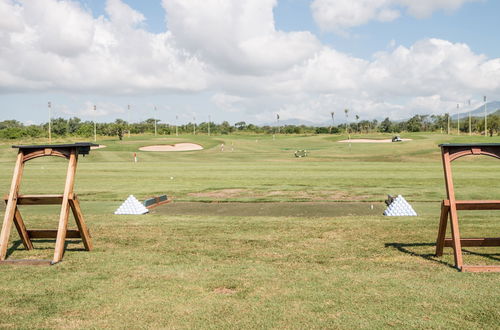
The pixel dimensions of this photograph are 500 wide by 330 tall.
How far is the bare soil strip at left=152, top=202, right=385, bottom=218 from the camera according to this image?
16734mm

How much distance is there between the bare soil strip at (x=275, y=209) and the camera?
54.9 ft

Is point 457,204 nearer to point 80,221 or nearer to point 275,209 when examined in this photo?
point 80,221

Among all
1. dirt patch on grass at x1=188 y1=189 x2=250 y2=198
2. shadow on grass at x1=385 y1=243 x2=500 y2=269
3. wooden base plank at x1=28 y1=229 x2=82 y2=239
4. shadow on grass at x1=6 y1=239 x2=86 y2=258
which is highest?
wooden base plank at x1=28 y1=229 x2=82 y2=239

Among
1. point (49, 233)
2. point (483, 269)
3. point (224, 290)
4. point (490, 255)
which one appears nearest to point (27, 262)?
point (49, 233)

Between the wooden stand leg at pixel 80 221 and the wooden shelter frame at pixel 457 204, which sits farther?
the wooden stand leg at pixel 80 221

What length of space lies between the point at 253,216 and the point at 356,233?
457 cm

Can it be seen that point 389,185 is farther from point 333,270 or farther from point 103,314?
point 103,314

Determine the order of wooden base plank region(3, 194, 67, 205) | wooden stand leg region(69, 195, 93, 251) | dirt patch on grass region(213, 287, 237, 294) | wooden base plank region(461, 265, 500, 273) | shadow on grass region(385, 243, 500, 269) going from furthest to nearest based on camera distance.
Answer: wooden base plank region(3, 194, 67, 205) < wooden stand leg region(69, 195, 93, 251) < shadow on grass region(385, 243, 500, 269) < wooden base plank region(461, 265, 500, 273) < dirt patch on grass region(213, 287, 237, 294)

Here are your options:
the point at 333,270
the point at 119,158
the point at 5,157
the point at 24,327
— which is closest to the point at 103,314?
the point at 24,327

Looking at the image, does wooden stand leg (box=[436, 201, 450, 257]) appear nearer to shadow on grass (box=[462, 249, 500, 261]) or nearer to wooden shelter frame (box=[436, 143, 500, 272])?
wooden shelter frame (box=[436, 143, 500, 272])

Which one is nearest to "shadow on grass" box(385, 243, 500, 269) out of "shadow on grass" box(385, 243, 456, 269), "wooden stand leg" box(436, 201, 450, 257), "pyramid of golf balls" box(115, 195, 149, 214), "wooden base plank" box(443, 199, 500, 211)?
"shadow on grass" box(385, 243, 456, 269)

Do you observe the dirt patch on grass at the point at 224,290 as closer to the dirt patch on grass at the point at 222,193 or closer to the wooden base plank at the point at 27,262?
the wooden base plank at the point at 27,262

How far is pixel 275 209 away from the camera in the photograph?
59.2 ft

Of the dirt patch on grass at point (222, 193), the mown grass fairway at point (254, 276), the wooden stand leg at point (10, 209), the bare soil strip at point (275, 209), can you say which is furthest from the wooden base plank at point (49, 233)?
the dirt patch on grass at point (222, 193)
